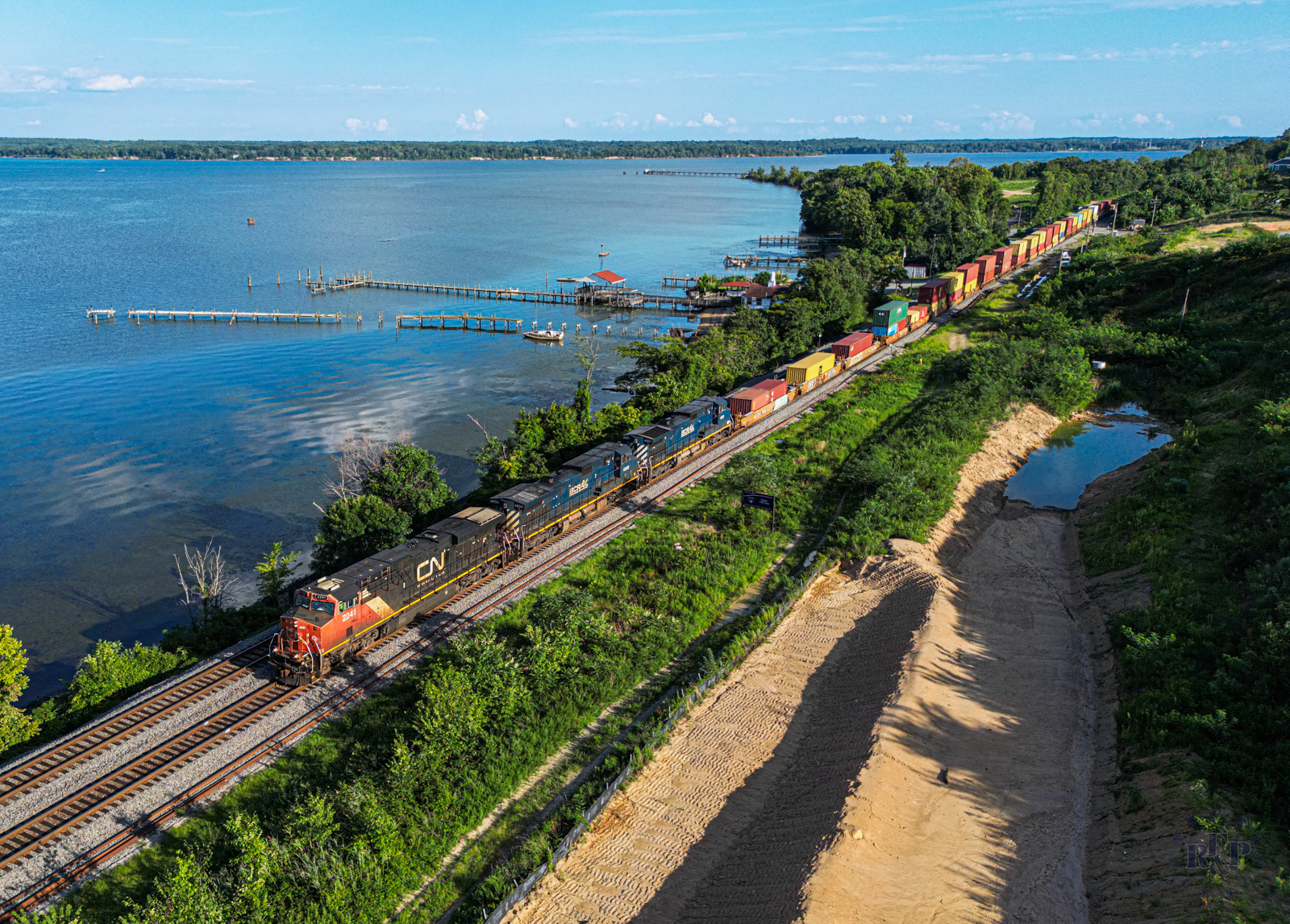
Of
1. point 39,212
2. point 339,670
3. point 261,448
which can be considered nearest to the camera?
point 339,670

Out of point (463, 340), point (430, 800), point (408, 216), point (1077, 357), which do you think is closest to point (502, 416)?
point (463, 340)

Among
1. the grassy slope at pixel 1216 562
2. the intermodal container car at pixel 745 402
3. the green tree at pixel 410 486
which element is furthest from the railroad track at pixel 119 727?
the intermodal container car at pixel 745 402

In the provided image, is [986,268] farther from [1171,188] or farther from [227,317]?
[227,317]

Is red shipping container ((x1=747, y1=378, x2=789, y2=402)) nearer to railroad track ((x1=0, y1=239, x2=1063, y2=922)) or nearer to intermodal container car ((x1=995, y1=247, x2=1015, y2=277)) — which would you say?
railroad track ((x1=0, y1=239, x2=1063, y2=922))

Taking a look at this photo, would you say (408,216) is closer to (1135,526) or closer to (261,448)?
(261,448)

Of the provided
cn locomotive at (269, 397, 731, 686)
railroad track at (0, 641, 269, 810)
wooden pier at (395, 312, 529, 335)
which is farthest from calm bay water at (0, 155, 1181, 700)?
cn locomotive at (269, 397, 731, 686)

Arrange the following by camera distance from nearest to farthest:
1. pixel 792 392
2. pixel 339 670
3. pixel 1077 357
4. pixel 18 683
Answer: pixel 18 683
pixel 339 670
pixel 792 392
pixel 1077 357
